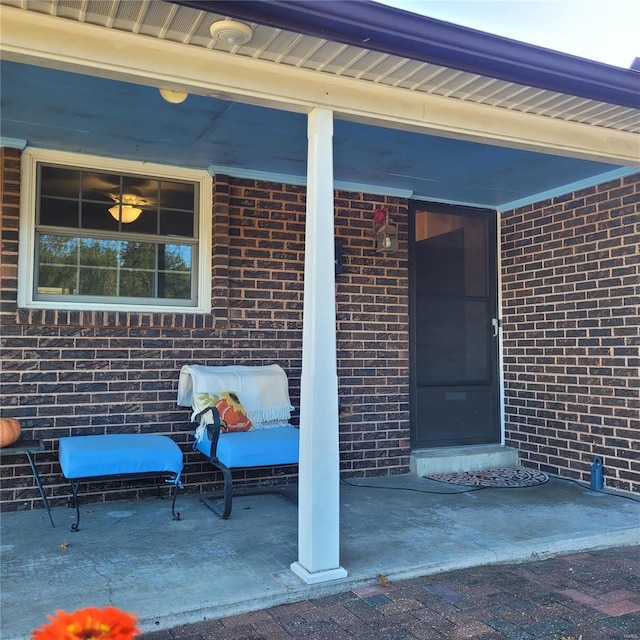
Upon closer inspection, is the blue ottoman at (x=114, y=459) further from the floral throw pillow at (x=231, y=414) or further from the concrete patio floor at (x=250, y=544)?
the floral throw pillow at (x=231, y=414)

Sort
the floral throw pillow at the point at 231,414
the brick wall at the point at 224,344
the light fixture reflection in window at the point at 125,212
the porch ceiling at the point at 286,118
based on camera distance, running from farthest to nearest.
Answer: the light fixture reflection in window at the point at 125,212 → the floral throw pillow at the point at 231,414 → the brick wall at the point at 224,344 → the porch ceiling at the point at 286,118

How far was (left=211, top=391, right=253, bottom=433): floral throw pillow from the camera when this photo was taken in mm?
4441

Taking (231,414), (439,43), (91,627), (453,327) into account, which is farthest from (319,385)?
(453,327)

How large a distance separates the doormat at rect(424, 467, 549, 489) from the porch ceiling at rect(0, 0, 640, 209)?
260 centimetres

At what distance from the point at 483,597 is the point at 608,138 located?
2896mm

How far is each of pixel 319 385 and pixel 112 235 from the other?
8.39 ft

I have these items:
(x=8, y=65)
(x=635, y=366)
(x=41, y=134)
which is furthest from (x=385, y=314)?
(x=8, y=65)

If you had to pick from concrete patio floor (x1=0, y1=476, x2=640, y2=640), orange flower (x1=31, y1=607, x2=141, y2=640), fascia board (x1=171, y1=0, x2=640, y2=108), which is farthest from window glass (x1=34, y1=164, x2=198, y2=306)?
orange flower (x1=31, y1=607, x2=141, y2=640)

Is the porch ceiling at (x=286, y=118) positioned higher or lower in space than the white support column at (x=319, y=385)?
higher

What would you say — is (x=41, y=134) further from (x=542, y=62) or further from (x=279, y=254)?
(x=542, y=62)

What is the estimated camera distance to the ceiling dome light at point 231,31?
2564 millimetres

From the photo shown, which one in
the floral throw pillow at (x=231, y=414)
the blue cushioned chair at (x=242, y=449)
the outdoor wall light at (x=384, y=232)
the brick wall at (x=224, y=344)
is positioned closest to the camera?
the blue cushioned chair at (x=242, y=449)

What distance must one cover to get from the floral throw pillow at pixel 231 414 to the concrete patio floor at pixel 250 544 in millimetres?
574

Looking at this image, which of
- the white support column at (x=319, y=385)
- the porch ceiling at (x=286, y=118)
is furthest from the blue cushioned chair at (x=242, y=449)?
the porch ceiling at (x=286, y=118)
